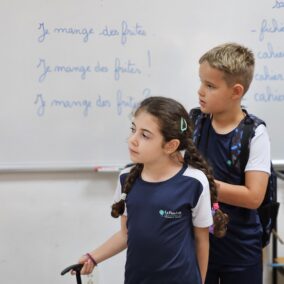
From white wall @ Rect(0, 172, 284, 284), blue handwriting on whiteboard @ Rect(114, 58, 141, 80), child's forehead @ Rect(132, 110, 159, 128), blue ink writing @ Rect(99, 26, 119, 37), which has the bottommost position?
white wall @ Rect(0, 172, 284, 284)

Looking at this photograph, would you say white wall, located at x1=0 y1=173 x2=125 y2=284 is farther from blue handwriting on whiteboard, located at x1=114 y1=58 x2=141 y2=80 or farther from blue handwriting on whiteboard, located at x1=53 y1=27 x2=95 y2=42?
blue handwriting on whiteboard, located at x1=53 y1=27 x2=95 y2=42

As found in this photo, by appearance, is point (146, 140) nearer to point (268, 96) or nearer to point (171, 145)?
point (171, 145)

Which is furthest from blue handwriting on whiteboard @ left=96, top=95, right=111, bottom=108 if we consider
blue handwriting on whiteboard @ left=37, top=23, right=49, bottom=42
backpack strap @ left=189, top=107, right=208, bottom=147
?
backpack strap @ left=189, top=107, right=208, bottom=147

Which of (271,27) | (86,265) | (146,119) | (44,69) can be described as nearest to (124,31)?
(44,69)

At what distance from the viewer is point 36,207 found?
6.00 feet

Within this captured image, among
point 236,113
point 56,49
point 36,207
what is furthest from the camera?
point 36,207

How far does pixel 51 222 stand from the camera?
6.06ft

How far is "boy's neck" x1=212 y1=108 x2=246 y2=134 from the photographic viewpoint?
3.87ft

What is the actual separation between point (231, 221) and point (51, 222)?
3.12 feet

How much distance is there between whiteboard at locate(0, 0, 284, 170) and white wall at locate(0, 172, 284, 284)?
0.10 metres

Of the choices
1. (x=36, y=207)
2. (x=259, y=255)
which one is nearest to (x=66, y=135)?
(x=36, y=207)

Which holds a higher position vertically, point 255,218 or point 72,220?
point 255,218

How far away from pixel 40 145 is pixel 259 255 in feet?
3.33

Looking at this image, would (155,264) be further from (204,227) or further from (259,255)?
(259,255)
